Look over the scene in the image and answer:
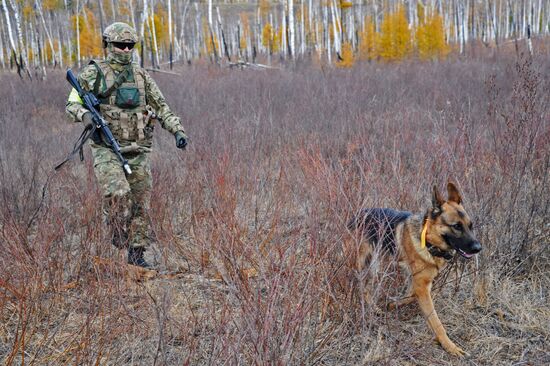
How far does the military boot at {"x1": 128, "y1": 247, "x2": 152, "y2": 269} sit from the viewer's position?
3.38m

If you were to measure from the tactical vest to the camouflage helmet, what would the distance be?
0.18 metres

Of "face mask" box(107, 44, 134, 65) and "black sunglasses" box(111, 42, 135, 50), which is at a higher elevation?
"black sunglasses" box(111, 42, 135, 50)

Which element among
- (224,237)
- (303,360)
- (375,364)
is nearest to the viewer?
(303,360)

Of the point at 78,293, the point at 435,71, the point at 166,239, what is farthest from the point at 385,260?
the point at 435,71

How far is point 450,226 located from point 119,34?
2615 mm

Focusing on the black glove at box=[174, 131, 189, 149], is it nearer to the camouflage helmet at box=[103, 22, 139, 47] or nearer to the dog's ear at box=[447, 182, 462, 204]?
the camouflage helmet at box=[103, 22, 139, 47]

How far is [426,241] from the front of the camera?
8.15 feet

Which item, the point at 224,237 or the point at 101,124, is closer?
the point at 224,237

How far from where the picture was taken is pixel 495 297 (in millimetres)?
2850

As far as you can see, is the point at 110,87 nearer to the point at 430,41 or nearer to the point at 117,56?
the point at 117,56

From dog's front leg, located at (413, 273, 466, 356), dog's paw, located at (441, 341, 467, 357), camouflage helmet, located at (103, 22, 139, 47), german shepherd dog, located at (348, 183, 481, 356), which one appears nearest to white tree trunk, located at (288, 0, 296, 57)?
camouflage helmet, located at (103, 22, 139, 47)

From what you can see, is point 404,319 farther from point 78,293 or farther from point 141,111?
point 141,111

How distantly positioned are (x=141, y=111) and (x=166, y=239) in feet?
3.44

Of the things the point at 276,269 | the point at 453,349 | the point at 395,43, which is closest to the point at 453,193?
the point at 453,349
